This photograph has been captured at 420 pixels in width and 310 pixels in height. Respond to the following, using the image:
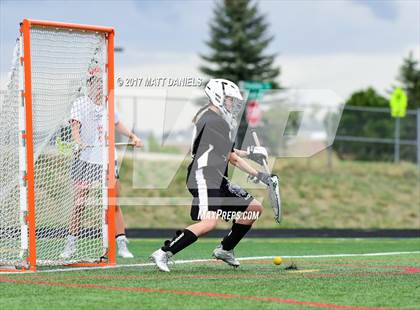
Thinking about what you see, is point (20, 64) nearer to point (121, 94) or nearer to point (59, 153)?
point (59, 153)

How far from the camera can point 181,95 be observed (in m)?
24.6

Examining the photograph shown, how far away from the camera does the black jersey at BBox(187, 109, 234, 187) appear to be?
891 centimetres

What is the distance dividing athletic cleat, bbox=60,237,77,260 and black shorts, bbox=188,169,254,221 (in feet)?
4.94

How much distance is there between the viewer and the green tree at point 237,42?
233ft

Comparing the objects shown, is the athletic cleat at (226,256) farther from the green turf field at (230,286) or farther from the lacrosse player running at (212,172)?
the lacrosse player running at (212,172)

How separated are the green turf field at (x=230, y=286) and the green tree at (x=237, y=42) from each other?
6059 cm

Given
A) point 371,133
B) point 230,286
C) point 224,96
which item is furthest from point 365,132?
point 230,286

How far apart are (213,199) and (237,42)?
63102 mm

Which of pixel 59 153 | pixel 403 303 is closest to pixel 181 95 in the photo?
pixel 59 153

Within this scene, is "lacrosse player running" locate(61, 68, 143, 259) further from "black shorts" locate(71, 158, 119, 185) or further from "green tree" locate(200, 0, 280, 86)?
"green tree" locate(200, 0, 280, 86)

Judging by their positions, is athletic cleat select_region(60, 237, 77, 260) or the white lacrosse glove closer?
the white lacrosse glove

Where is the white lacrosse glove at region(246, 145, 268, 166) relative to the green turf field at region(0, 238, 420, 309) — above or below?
above

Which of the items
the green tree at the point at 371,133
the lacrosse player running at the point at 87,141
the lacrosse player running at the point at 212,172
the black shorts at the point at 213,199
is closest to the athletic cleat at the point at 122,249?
the lacrosse player running at the point at 87,141

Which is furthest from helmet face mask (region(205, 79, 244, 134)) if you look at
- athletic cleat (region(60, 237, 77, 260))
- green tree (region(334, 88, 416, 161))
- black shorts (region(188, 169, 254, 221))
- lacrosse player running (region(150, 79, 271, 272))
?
green tree (region(334, 88, 416, 161))
